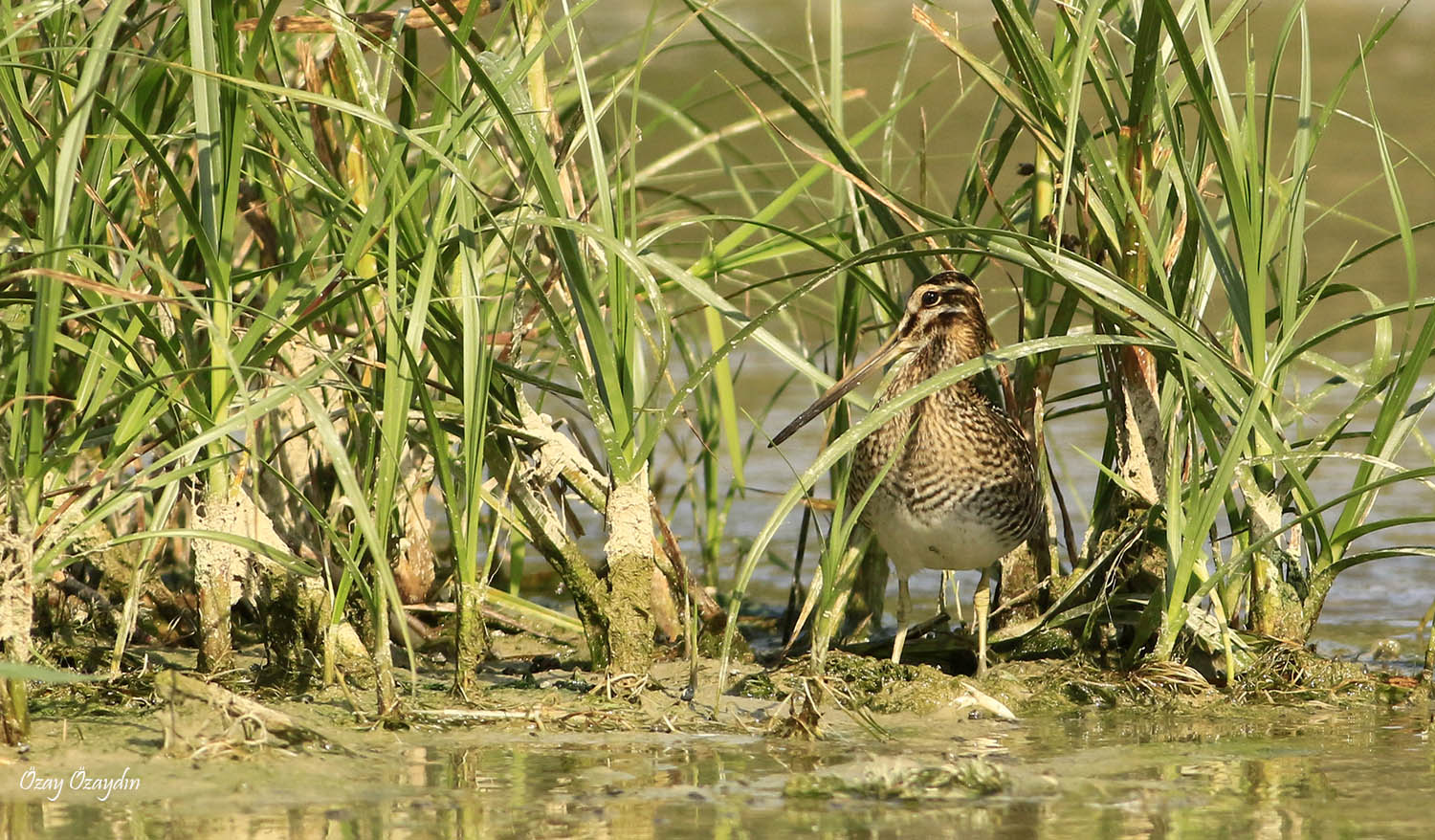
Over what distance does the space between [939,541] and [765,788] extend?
1179 millimetres

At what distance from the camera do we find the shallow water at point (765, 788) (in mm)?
3031

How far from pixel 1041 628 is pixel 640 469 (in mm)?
1176

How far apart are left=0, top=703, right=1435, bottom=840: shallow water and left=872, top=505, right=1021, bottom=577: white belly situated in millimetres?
591

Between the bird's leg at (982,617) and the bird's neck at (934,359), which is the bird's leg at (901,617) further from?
the bird's neck at (934,359)

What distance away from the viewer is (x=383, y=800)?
3193 mm

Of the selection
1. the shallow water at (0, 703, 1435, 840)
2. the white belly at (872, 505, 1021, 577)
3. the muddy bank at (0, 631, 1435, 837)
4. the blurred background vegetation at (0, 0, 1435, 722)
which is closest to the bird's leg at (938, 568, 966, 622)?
the white belly at (872, 505, 1021, 577)

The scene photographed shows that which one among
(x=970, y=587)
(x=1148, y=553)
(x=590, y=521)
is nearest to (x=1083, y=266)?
(x=1148, y=553)

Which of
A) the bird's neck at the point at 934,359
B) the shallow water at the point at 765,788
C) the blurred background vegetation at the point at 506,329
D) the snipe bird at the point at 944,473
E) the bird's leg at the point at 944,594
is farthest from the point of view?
the bird's leg at the point at 944,594

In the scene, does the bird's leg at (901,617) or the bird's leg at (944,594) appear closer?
the bird's leg at (901,617)

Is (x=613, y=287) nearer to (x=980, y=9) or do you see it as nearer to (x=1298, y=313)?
(x=1298, y=313)

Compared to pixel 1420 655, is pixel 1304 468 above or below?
above

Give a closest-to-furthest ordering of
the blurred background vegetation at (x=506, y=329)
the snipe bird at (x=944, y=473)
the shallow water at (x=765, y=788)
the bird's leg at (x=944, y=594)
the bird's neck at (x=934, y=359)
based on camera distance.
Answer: the shallow water at (x=765, y=788) < the blurred background vegetation at (x=506, y=329) < the snipe bird at (x=944, y=473) < the bird's neck at (x=934, y=359) < the bird's leg at (x=944, y=594)

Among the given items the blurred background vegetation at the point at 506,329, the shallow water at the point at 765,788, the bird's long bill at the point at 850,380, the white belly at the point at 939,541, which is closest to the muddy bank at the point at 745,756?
the shallow water at the point at 765,788

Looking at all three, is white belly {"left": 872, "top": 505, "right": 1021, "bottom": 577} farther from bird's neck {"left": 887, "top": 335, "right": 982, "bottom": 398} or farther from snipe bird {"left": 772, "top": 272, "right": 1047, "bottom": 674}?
bird's neck {"left": 887, "top": 335, "right": 982, "bottom": 398}
